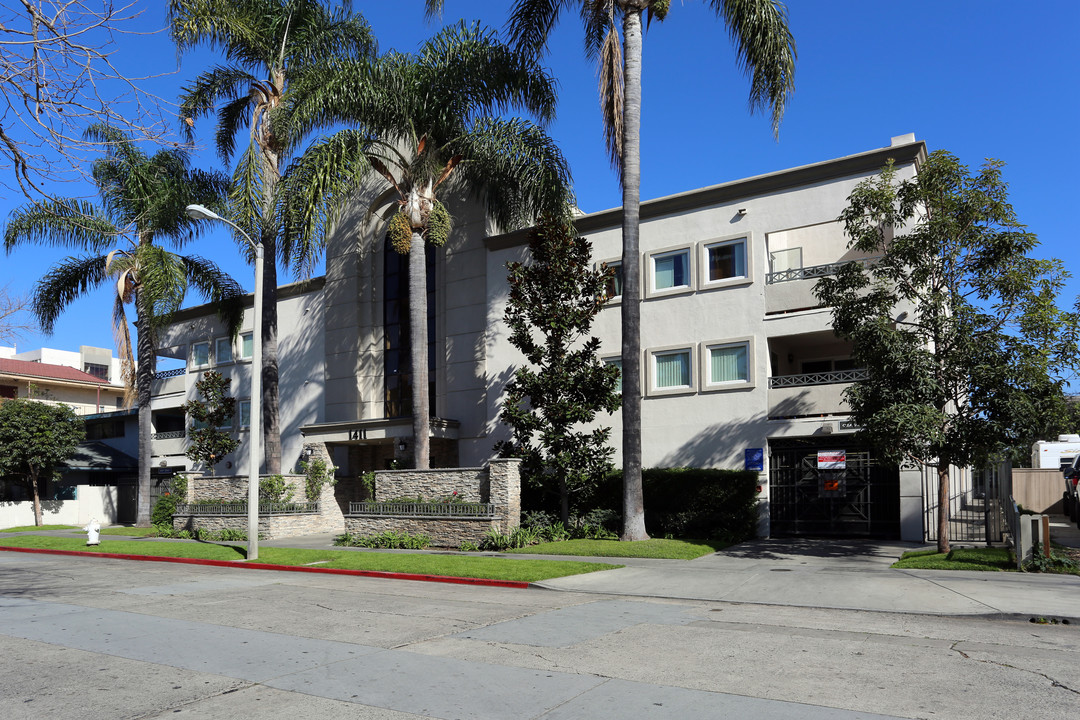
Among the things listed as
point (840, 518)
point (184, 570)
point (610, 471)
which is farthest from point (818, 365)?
point (184, 570)

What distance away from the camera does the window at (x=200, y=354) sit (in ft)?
132

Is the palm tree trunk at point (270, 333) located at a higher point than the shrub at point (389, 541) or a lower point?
higher

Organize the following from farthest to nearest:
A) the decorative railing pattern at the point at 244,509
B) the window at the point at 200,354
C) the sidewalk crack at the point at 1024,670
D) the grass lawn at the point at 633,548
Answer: the window at the point at 200,354, the decorative railing pattern at the point at 244,509, the grass lawn at the point at 633,548, the sidewalk crack at the point at 1024,670

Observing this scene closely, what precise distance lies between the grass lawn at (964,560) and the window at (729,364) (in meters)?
7.79

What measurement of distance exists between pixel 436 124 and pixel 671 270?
8.65 m

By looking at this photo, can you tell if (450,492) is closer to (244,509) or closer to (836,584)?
(244,509)

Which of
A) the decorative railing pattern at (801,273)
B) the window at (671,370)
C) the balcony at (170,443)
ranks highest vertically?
the decorative railing pattern at (801,273)

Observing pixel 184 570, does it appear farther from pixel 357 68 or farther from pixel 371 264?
pixel 371 264

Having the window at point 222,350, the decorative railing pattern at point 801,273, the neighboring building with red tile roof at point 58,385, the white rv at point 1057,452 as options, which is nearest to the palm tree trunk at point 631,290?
the decorative railing pattern at point 801,273

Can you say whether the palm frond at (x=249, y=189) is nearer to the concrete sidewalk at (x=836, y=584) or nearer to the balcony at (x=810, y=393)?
the concrete sidewalk at (x=836, y=584)

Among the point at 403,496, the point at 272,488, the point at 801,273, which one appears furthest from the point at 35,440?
the point at 801,273

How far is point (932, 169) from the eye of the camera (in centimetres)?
1773

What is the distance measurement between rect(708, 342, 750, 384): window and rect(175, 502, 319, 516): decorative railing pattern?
1440 centimetres

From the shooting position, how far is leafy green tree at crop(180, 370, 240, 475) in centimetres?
3441
